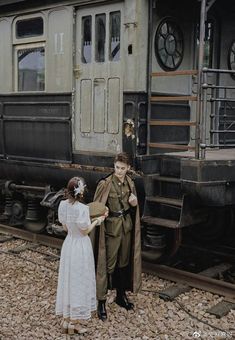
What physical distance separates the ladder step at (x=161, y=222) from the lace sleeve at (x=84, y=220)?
1.44 metres

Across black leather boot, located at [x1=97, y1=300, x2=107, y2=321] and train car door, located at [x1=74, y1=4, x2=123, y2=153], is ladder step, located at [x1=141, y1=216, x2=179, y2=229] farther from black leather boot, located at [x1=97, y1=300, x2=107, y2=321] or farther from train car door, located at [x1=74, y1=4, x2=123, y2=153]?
black leather boot, located at [x1=97, y1=300, x2=107, y2=321]

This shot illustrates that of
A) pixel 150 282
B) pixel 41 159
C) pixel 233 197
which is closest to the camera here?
pixel 233 197

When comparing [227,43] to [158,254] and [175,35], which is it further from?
[158,254]

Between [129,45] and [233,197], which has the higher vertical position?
[129,45]

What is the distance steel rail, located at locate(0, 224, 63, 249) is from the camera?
26.3ft

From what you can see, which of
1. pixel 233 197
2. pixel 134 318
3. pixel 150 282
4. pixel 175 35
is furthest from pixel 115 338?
pixel 175 35

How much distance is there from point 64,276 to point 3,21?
495 cm

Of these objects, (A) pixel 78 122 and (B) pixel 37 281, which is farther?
(A) pixel 78 122

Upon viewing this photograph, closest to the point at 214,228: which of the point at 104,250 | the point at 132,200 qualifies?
the point at 132,200

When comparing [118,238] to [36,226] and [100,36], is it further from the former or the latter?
[36,226]

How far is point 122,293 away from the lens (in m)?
5.66

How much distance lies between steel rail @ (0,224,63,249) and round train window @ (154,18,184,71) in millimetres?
2967

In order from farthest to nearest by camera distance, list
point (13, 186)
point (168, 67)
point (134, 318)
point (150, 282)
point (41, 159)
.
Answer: point (13, 186) → point (41, 159) → point (168, 67) → point (150, 282) → point (134, 318)

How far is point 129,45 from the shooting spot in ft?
21.7
